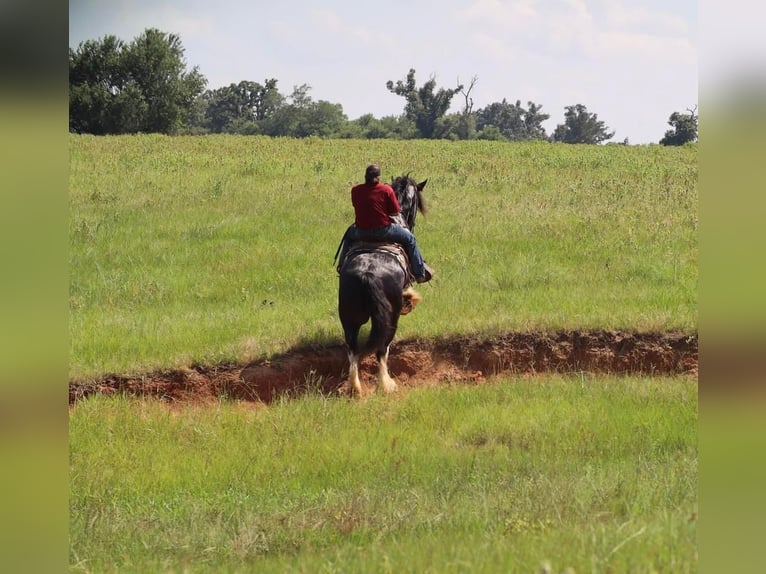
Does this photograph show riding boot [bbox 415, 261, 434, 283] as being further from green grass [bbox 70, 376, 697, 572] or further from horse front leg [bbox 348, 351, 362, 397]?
green grass [bbox 70, 376, 697, 572]

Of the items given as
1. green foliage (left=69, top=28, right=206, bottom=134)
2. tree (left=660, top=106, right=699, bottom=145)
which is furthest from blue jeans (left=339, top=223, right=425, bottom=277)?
tree (left=660, top=106, right=699, bottom=145)

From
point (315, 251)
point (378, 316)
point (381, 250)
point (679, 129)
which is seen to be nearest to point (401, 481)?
point (378, 316)

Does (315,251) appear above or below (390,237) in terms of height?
below

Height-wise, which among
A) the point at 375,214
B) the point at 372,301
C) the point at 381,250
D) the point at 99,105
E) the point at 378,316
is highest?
the point at 99,105

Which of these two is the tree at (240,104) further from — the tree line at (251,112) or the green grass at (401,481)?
the green grass at (401,481)

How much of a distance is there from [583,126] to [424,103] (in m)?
35.1

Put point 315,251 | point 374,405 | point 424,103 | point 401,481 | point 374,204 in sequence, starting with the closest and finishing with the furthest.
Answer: point 401,481
point 374,405
point 374,204
point 315,251
point 424,103

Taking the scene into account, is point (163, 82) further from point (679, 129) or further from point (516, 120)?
point (516, 120)

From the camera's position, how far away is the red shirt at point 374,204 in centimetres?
1177

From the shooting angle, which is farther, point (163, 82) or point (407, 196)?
point (163, 82)

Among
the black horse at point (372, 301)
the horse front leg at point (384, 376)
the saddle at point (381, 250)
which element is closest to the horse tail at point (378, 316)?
the black horse at point (372, 301)

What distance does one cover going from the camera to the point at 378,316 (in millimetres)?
11133
